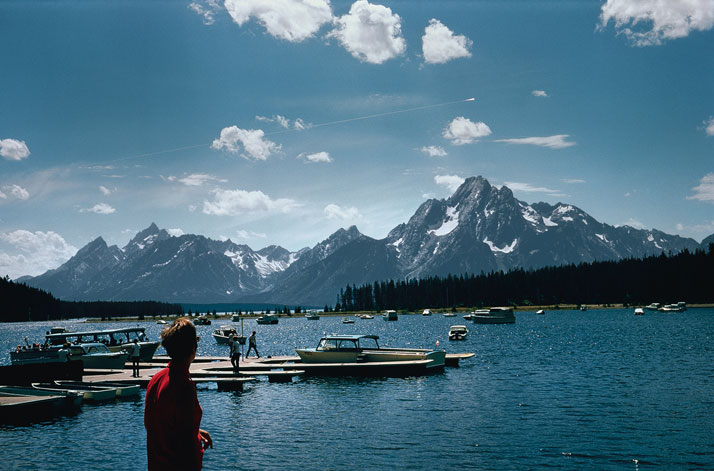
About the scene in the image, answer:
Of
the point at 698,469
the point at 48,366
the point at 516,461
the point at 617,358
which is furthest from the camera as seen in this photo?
the point at 617,358

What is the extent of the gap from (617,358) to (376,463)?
168 ft

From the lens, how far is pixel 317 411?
36.8 meters

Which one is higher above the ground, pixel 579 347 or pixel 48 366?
pixel 48 366

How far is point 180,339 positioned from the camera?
7.28 metres

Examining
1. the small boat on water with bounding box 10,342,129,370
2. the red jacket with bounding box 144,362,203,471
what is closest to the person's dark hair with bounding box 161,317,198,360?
the red jacket with bounding box 144,362,203,471

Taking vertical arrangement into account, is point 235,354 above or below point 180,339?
below

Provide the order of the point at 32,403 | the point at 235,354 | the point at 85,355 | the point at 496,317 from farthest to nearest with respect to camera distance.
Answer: the point at 496,317 → the point at 85,355 → the point at 235,354 → the point at 32,403

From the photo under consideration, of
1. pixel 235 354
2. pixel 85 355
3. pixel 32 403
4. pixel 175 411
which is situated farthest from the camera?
pixel 85 355

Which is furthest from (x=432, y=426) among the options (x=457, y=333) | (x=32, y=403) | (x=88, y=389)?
(x=457, y=333)

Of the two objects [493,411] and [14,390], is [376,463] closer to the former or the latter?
[493,411]

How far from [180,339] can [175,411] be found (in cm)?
92

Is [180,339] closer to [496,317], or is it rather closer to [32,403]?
[32,403]

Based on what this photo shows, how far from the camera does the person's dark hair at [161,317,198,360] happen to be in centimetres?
721

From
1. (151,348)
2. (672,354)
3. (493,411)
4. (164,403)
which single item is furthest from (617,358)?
(164,403)
